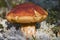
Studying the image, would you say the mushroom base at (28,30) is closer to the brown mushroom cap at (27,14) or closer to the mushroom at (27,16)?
the mushroom at (27,16)

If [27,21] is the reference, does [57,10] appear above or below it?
below

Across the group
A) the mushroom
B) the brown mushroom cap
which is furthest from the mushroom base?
the brown mushroom cap

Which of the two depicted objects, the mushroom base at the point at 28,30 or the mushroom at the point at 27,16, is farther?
the mushroom base at the point at 28,30

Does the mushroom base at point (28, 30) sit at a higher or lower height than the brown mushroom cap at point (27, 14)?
lower

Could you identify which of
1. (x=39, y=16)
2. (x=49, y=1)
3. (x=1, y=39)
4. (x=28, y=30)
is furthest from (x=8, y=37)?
(x=49, y=1)

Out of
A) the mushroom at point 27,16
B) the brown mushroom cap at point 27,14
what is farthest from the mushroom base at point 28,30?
the brown mushroom cap at point 27,14

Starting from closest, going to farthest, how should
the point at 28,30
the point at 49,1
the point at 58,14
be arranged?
the point at 28,30 < the point at 58,14 < the point at 49,1

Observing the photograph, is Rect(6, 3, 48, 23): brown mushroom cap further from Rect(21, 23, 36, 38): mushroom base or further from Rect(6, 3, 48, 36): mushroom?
Rect(21, 23, 36, 38): mushroom base

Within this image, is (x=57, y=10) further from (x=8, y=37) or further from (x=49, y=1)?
(x=8, y=37)
